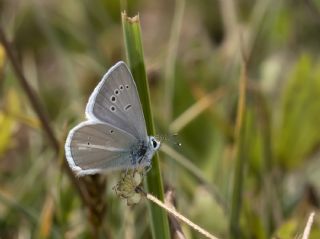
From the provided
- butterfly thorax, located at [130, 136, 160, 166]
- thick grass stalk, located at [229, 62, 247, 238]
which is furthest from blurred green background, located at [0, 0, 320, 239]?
butterfly thorax, located at [130, 136, 160, 166]

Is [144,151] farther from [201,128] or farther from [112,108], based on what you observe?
[201,128]

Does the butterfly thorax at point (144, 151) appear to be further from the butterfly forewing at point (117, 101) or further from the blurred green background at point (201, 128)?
the blurred green background at point (201, 128)

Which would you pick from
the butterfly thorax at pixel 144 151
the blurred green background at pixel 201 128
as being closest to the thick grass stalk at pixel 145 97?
the butterfly thorax at pixel 144 151

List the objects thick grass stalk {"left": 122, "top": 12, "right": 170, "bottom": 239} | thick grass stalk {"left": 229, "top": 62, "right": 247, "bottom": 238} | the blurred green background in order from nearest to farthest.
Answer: thick grass stalk {"left": 122, "top": 12, "right": 170, "bottom": 239}, thick grass stalk {"left": 229, "top": 62, "right": 247, "bottom": 238}, the blurred green background

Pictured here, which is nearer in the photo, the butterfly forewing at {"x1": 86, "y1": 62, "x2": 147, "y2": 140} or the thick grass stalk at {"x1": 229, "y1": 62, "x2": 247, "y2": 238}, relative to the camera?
the butterfly forewing at {"x1": 86, "y1": 62, "x2": 147, "y2": 140}

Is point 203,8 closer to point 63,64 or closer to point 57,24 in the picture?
point 57,24

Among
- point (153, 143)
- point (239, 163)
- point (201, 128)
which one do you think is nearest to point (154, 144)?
point (153, 143)

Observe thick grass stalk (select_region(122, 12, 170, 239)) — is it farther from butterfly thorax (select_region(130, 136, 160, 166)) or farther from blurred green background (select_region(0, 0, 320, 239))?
blurred green background (select_region(0, 0, 320, 239))
